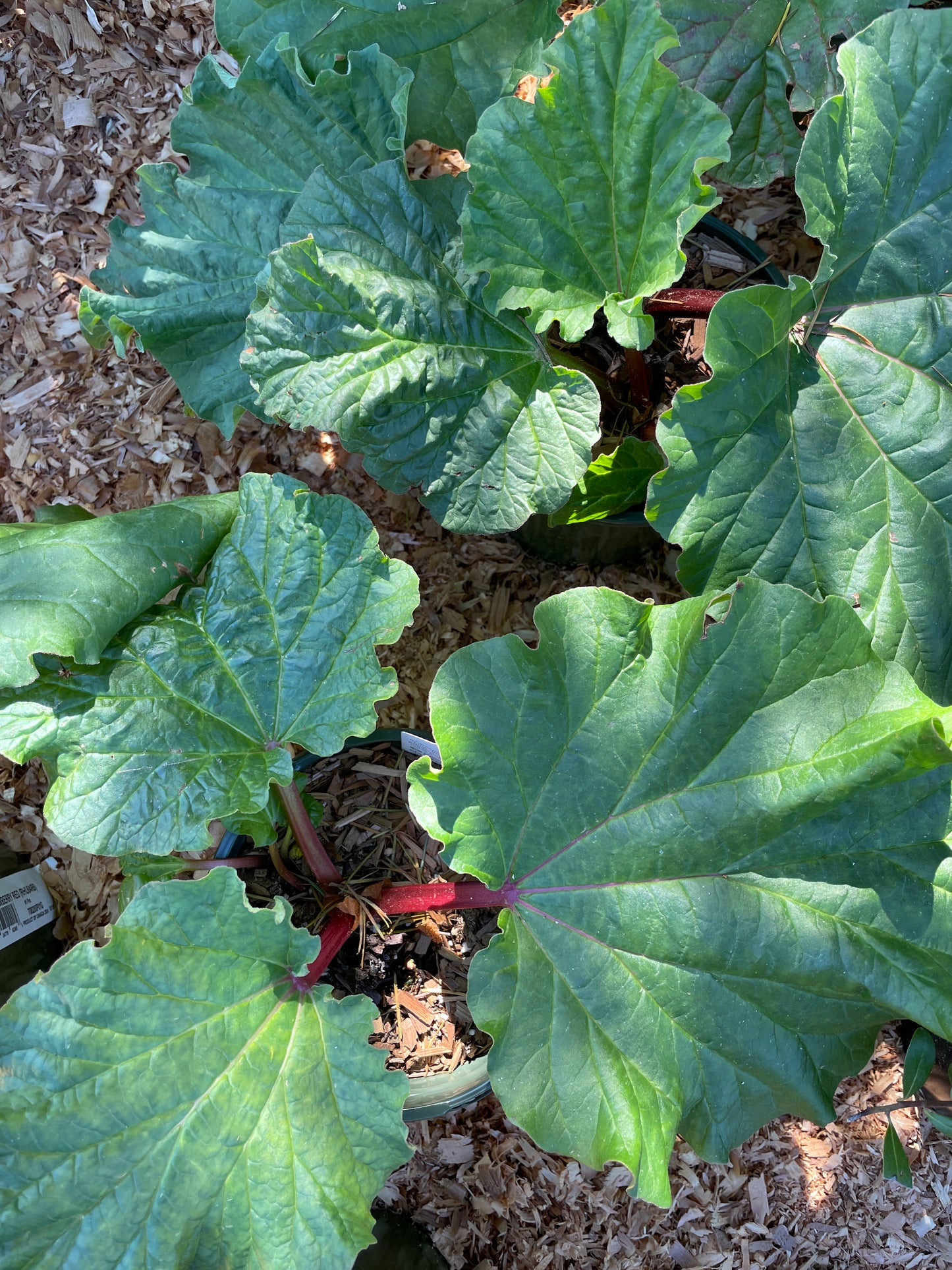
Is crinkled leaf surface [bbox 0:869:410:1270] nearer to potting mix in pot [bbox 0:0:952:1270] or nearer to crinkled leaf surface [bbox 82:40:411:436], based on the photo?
potting mix in pot [bbox 0:0:952:1270]

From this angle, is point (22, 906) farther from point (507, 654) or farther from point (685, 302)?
point (685, 302)

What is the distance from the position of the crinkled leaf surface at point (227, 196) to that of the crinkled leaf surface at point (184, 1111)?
81cm

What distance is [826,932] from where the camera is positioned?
3.70ft

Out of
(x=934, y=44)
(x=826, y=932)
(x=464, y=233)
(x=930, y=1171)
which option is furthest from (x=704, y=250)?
(x=930, y=1171)

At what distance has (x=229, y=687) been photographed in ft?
4.14

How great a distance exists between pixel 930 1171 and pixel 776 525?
1.36 metres

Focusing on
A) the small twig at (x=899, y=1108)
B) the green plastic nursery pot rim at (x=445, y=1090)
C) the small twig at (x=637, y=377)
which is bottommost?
the small twig at (x=899, y=1108)

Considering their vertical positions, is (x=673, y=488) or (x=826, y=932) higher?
(x=673, y=488)

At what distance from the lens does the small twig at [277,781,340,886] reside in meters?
1.37

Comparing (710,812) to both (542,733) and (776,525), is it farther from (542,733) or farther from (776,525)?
(776,525)

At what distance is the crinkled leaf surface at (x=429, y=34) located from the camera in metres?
1.45

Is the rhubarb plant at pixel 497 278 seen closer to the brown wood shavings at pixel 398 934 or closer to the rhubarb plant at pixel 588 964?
the rhubarb plant at pixel 588 964

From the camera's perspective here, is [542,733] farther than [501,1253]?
No

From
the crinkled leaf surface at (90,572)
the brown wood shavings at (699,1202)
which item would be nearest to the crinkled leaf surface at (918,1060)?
the brown wood shavings at (699,1202)
